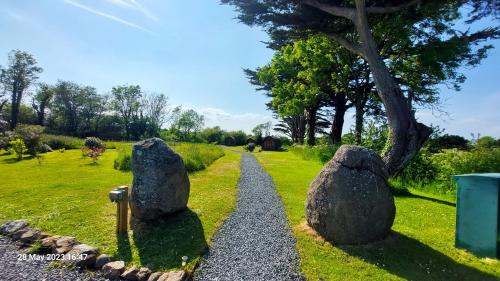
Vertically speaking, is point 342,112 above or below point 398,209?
above

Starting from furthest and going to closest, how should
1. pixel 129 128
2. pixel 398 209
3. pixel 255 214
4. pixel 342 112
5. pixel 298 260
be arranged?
pixel 129 128 < pixel 342 112 < pixel 398 209 < pixel 255 214 < pixel 298 260

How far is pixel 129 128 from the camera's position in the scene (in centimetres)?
6406

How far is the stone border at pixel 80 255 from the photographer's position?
4.77 meters

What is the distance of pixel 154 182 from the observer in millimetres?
7039

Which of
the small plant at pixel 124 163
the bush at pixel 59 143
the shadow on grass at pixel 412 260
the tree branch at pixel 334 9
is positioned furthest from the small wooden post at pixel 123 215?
the bush at pixel 59 143

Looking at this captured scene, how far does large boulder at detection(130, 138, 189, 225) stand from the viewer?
275 inches

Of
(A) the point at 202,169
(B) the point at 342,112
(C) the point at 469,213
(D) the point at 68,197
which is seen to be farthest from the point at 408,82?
(D) the point at 68,197

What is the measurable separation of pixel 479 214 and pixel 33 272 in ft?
27.4

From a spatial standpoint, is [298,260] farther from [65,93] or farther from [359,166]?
[65,93]

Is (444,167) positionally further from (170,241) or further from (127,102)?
(127,102)

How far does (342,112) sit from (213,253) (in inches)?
1074

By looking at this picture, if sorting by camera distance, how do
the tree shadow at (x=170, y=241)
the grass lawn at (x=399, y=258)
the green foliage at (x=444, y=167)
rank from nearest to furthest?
the grass lawn at (x=399, y=258) → the tree shadow at (x=170, y=241) → the green foliage at (x=444, y=167)

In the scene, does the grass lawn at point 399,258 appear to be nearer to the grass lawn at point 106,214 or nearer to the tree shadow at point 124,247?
the grass lawn at point 106,214

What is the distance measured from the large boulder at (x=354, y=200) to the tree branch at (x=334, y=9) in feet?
25.7
